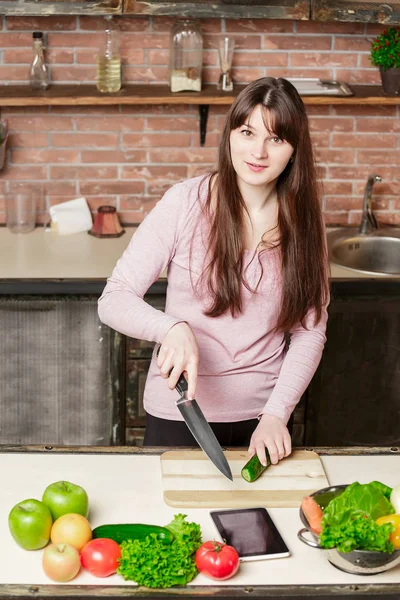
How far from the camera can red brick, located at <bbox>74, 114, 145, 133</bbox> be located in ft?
10.9

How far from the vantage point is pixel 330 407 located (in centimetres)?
304

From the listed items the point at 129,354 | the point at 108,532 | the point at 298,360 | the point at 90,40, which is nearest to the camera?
the point at 108,532

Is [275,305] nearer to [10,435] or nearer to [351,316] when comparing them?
[351,316]

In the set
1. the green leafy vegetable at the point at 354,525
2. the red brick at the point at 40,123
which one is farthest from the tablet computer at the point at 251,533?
the red brick at the point at 40,123

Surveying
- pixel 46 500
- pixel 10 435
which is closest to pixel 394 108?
pixel 10 435

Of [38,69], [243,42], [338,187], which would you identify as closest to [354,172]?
[338,187]

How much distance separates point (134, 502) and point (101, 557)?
236 millimetres

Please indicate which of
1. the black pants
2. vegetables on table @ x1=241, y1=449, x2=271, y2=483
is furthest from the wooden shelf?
vegetables on table @ x1=241, y1=449, x2=271, y2=483

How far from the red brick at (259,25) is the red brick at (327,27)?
5cm

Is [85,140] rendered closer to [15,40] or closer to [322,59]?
[15,40]

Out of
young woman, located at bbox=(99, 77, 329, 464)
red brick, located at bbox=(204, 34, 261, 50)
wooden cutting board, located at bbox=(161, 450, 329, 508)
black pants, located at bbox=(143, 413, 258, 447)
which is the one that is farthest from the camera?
red brick, located at bbox=(204, 34, 261, 50)

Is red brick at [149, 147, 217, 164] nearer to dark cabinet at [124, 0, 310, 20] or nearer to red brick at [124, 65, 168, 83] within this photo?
red brick at [124, 65, 168, 83]

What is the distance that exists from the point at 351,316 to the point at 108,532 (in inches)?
65.6

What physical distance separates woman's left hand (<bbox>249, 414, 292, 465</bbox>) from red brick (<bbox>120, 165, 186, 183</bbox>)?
1707 millimetres
